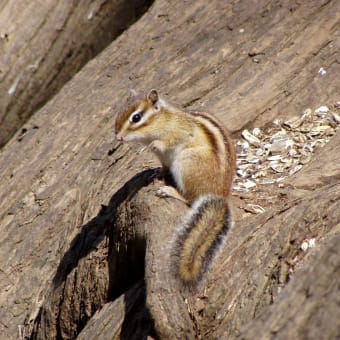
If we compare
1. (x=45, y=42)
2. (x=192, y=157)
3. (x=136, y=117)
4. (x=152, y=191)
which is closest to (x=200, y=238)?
(x=152, y=191)

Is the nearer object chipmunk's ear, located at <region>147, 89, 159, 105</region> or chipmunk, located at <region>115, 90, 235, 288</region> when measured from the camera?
chipmunk, located at <region>115, 90, 235, 288</region>

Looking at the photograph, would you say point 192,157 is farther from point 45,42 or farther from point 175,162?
point 45,42

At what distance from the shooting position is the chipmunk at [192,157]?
4242 millimetres

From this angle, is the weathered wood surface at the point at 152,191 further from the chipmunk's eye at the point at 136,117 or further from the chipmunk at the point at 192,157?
the chipmunk's eye at the point at 136,117

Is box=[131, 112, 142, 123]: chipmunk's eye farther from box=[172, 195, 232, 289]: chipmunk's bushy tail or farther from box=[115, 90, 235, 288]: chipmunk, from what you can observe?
box=[172, 195, 232, 289]: chipmunk's bushy tail

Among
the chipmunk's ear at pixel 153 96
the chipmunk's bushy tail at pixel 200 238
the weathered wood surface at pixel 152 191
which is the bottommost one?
the weathered wood surface at pixel 152 191

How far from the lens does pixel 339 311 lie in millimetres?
2768

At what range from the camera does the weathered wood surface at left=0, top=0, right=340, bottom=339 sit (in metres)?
3.93

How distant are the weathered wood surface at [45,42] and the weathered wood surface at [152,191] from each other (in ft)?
2.30

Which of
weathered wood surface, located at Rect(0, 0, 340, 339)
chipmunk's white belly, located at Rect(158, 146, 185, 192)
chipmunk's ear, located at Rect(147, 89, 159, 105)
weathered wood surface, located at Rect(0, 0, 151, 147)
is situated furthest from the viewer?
weathered wood surface, located at Rect(0, 0, 151, 147)

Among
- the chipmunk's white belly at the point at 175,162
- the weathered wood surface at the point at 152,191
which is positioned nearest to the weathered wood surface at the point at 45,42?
the weathered wood surface at the point at 152,191

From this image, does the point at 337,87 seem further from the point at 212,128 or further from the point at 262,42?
the point at 212,128

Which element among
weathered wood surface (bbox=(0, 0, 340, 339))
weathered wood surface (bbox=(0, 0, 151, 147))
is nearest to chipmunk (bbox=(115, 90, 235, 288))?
weathered wood surface (bbox=(0, 0, 340, 339))

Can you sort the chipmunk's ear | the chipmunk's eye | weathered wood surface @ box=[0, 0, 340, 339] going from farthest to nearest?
the chipmunk's ear → the chipmunk's eye → weathered wood surface @ box=[0, 0, 340, 339]
